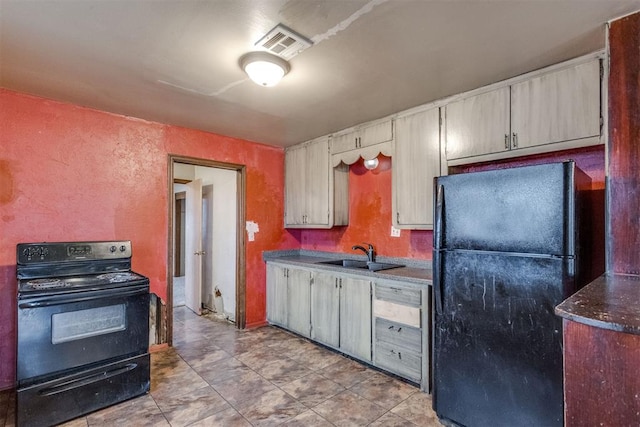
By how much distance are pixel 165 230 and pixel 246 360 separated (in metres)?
1.56

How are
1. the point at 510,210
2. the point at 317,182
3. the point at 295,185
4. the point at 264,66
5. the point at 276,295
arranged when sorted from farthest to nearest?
the point at 295,185 → the point at 276,295 → the point at 317,182 → the point at 264,66 → the point at 510,210

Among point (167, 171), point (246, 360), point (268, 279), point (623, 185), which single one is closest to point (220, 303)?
point (268, 279)

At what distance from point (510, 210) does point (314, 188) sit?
248 cm

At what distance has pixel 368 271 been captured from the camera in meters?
3.00

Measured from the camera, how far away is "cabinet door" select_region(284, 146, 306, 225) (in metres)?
4.22

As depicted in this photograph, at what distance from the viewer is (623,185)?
1712 mm

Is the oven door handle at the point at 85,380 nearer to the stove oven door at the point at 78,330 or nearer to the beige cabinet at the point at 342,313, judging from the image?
the stove oven door at the point at 78,330

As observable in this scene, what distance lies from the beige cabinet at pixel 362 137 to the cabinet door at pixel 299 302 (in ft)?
4.85

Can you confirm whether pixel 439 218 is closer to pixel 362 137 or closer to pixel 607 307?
pixel 607 307

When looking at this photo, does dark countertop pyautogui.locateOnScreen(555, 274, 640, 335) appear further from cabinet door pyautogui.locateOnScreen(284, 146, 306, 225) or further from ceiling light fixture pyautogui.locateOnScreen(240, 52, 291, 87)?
cabinet door pyautogui.locateOnScreen(284, 146, 306, 225)

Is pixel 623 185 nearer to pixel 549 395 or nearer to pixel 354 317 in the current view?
pixel 549 395

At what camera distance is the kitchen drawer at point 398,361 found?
260 cm

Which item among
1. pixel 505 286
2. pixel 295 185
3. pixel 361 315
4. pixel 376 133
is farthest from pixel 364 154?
pixel 505 286

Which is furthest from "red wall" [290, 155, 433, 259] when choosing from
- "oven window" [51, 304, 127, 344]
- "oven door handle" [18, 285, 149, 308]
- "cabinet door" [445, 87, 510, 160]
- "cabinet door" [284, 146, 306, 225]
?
"oven window" [51, 304, 127, 344]
